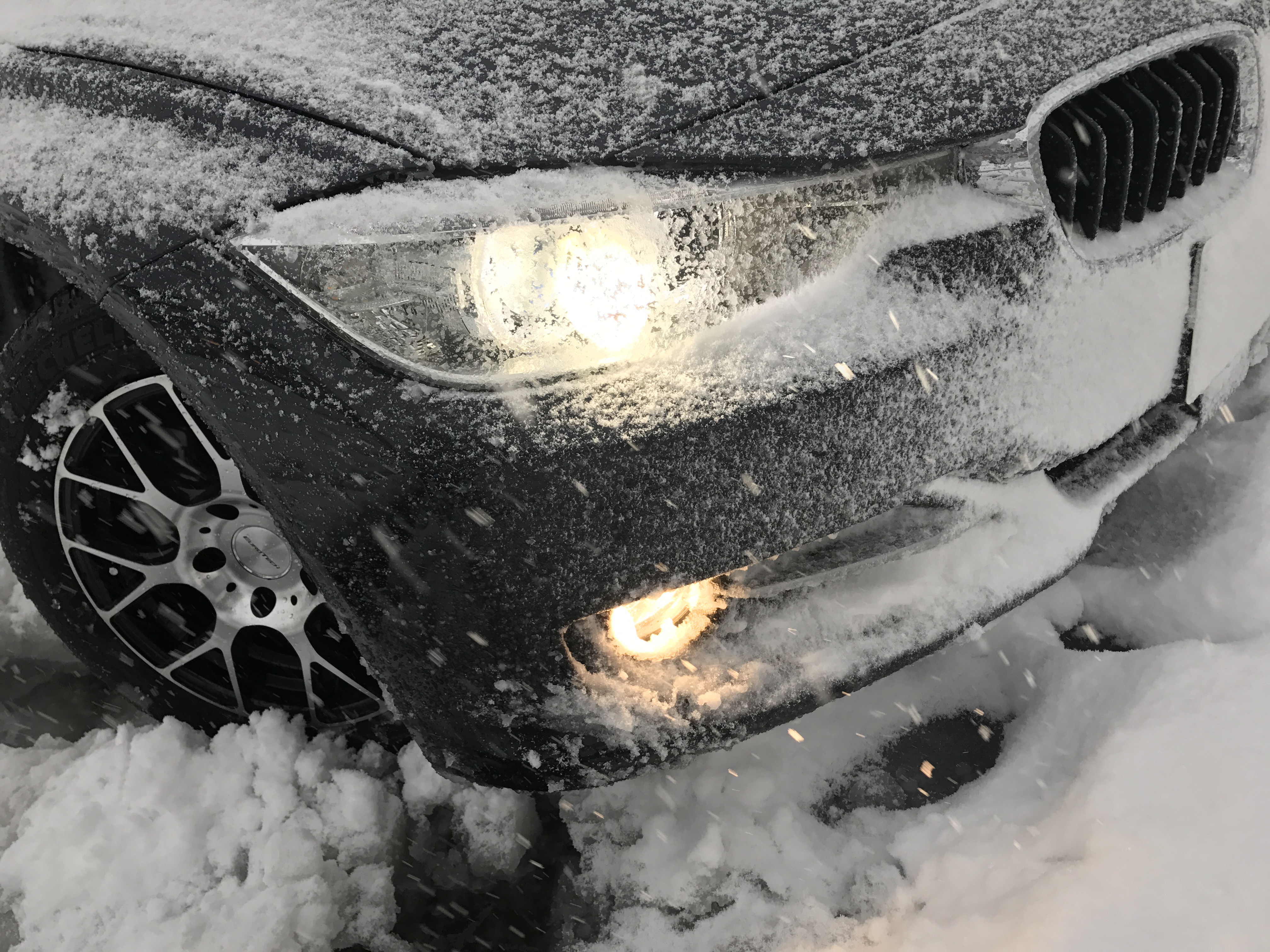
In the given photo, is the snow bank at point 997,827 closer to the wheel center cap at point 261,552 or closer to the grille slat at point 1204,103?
the wheel center cap at point 261,552

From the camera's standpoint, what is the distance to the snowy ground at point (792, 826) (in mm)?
1531

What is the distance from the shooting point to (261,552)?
187cm

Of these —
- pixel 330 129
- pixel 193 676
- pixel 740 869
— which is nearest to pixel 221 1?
pixel 330 129

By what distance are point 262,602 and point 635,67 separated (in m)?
1.29

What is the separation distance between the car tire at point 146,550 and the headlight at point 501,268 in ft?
2.03

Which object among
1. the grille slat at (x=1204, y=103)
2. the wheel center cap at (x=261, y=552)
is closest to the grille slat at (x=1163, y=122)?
the grille slat at (x=1204, y=103)

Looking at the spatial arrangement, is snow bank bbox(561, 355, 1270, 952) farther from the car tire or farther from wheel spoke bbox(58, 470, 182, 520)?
wheel spoke bbox(58, 470, 182, 520)

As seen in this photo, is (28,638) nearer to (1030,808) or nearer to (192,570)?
(192,570)

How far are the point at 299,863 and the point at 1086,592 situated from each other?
1.88m

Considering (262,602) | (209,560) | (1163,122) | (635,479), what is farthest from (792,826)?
(1163,122)

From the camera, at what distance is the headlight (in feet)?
4.23

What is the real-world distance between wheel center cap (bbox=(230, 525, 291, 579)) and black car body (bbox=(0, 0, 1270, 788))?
0.44 m

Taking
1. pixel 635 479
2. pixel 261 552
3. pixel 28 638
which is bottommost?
pixel 28 638

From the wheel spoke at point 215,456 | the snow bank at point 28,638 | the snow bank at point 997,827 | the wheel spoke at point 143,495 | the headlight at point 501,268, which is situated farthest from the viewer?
the snow bank at point 28,638
